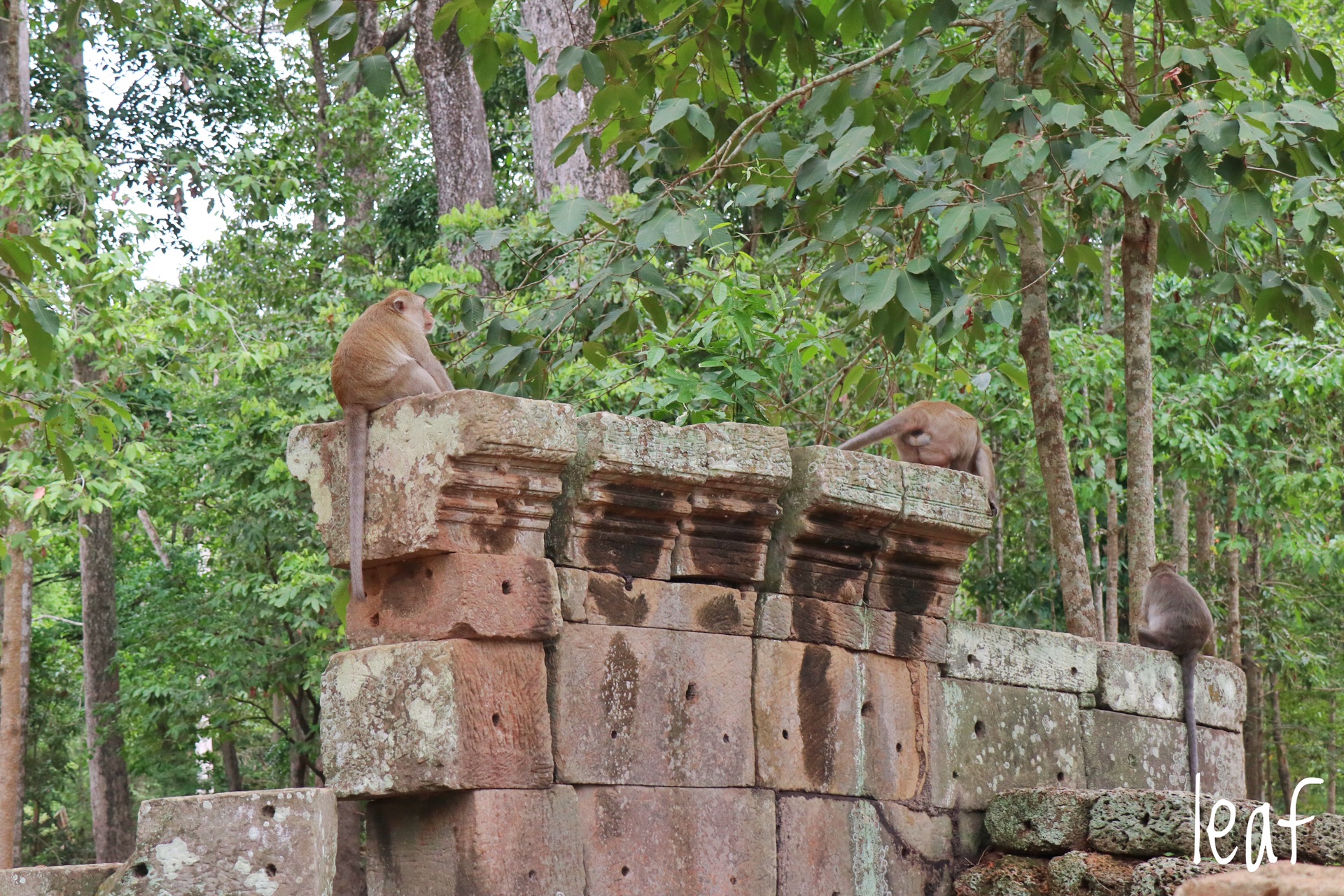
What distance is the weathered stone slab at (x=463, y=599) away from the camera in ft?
13.5

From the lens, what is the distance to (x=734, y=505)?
186 inches

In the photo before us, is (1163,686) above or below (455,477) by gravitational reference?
below

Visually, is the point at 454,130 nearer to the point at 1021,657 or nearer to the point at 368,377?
the point at 1021,657

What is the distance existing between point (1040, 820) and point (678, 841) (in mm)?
1484

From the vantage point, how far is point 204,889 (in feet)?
11.7

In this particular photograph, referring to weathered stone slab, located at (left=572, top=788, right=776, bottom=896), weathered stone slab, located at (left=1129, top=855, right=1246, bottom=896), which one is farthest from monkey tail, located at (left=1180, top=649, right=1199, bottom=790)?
weathered stone slab, located at (left=572, top=788, right=776, bottom=896)

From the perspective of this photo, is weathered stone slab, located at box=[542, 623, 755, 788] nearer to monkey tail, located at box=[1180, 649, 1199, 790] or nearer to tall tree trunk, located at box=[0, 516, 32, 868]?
monkey tail, located at box=[1180, 649, 1199, 790]

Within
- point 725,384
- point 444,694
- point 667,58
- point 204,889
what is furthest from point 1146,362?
point 204,889

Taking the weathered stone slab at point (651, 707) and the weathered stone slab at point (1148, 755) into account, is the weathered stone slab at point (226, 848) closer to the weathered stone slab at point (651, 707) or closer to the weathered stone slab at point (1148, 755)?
the weathered stone slab at point (651, 707)

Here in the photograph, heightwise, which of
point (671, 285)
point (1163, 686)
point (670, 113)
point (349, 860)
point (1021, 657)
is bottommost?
point (349, 860)

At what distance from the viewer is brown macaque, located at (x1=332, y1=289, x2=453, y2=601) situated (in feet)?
13.9

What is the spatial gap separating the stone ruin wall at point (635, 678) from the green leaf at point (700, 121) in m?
1.42

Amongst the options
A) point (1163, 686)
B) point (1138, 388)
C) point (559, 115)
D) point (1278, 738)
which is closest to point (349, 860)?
point (1163, 686)

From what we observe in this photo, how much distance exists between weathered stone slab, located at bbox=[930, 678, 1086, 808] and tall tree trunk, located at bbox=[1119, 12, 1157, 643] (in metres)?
2.32
